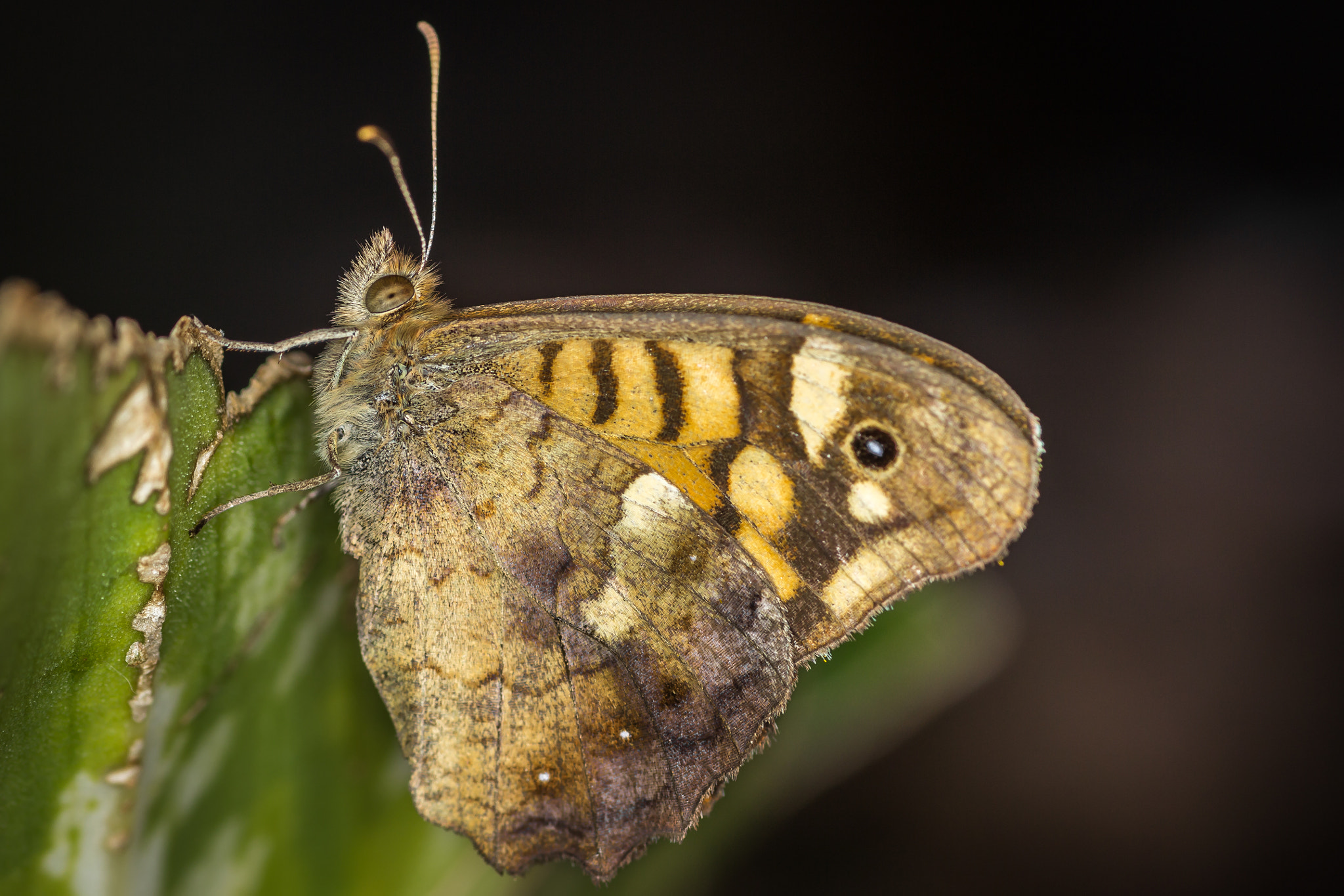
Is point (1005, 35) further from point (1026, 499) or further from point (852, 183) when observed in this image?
point (1026, 499)

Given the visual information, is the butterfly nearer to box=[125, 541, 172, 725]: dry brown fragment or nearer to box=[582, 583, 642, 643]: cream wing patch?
box=[582, 583, 642, 643]: cream wing patch

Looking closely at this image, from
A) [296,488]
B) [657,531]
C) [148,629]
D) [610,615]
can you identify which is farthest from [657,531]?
[148,629]

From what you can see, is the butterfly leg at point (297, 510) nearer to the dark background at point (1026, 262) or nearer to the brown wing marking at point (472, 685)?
the brown wing marking at point (472, 685)

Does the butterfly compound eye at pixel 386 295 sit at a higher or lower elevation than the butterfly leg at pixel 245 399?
higher

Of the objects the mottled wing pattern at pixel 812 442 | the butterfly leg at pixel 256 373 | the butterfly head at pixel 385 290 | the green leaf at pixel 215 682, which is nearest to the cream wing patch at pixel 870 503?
the mottled wing pattern at pixel 812 442

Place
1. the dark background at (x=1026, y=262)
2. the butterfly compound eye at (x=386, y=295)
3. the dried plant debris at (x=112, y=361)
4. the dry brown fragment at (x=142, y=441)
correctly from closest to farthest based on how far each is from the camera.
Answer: the dried plant debris at (x=112, y=361) → the dry brown fragment at (x=142, y=441) → the butterfly compound eye at (x=386, y=295) → the dark background at (x=1026, y=262)

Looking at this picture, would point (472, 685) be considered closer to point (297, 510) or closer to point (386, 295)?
point (297, 510)

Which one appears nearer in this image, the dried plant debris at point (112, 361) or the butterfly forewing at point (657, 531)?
the dried plant debris at point (112, 361)

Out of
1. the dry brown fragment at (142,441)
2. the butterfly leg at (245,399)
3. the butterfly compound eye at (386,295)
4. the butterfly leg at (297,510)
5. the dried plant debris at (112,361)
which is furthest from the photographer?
the butterfly compound eye at (386,295)
